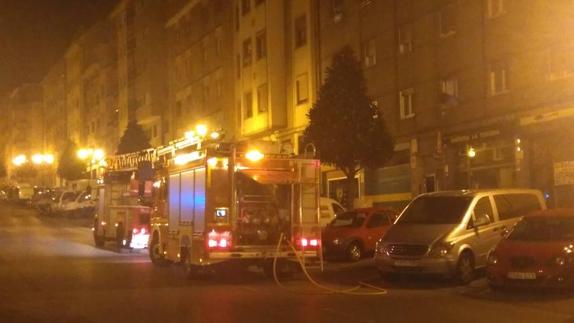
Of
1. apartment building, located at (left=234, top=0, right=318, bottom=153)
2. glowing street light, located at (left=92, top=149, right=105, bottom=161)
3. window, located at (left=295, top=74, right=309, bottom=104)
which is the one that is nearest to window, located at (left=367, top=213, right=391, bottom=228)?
apartment building, located at (left=234, top=0, right=318, bottom=153)

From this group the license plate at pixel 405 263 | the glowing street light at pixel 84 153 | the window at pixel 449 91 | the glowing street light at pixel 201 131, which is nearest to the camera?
the license plate at pixel 405 263

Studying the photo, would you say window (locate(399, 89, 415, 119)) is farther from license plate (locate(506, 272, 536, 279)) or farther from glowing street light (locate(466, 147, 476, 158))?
license plate (locate(506, 272, 536, 279))

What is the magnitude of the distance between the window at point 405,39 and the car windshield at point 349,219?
1057cm

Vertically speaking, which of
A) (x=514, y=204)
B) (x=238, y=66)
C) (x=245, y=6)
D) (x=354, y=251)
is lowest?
(x=354, y=251)

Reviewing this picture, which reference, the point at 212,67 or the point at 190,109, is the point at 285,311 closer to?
the point at 212,67

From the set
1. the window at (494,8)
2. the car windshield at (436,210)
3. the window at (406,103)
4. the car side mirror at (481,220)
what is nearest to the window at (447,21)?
the window at (494,8)

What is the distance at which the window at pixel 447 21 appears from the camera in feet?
96.0

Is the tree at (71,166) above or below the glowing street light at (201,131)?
above

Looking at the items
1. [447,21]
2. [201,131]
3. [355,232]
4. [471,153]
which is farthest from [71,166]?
[355,232]

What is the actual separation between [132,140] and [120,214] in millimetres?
26231

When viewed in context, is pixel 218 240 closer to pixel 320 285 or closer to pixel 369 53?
pixel 320 285

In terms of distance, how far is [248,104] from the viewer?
45.0m

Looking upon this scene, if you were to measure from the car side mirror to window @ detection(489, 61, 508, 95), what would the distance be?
35.0ft

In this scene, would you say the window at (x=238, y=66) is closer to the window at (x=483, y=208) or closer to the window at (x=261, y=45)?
the window at (x=261, y=45)
